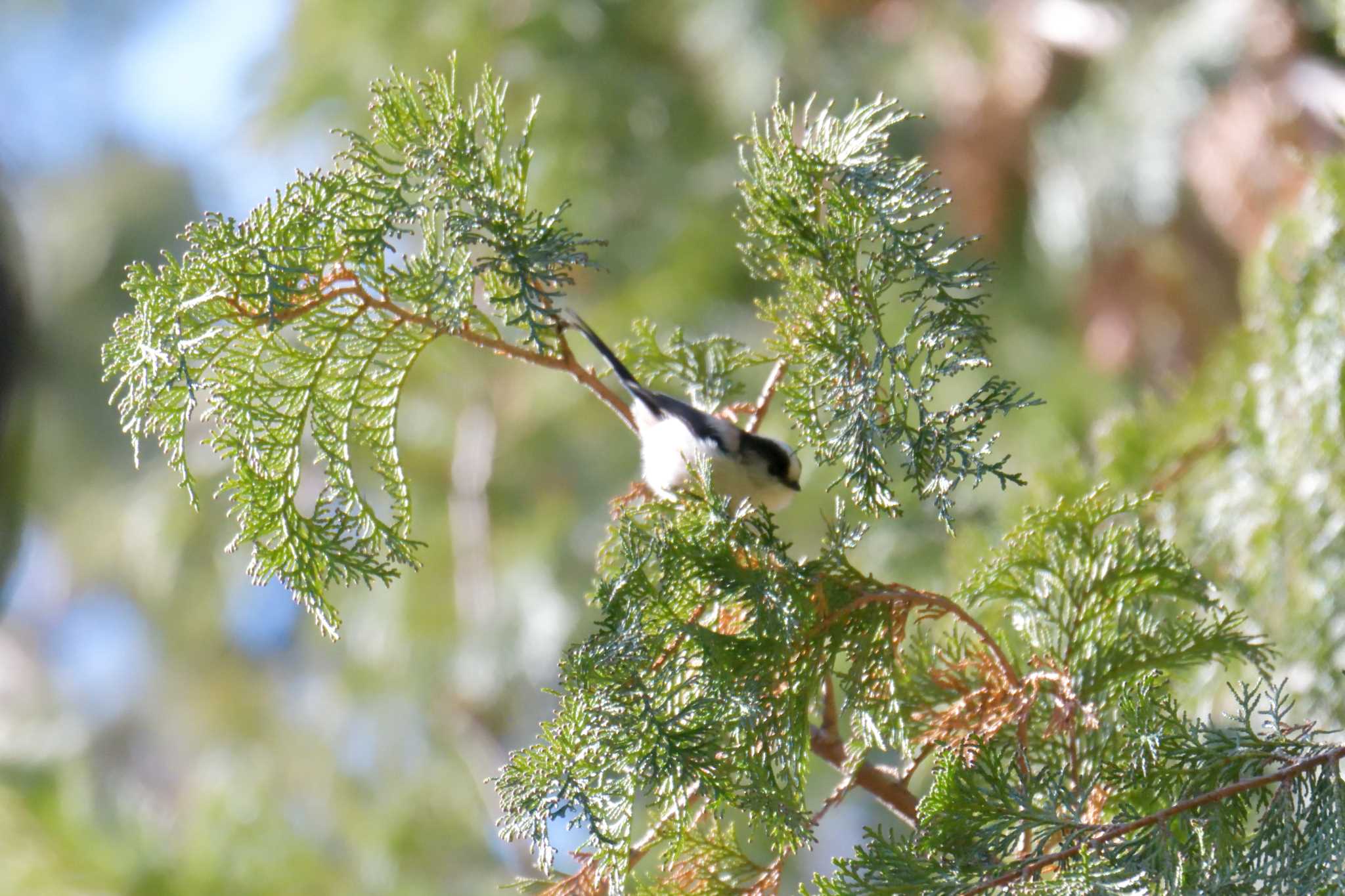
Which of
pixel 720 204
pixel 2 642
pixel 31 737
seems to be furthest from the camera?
pixel 2 642

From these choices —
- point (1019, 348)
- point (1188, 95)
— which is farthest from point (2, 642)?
point (1188, 95)

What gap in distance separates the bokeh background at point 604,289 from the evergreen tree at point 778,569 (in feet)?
3.07

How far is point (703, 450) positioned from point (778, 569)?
0.53 m

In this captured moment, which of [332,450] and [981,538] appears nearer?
[332,450]

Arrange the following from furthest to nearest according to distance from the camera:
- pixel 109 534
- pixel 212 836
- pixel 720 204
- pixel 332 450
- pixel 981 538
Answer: pixel 109 534, pixel 720 204, pixel 212 836, pixel 981 538, pixel 332 450

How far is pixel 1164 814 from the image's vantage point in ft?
2.85

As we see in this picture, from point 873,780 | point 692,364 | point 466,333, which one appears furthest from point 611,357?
point 873,780

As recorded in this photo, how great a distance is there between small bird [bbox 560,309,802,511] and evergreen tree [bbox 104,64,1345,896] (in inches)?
10.0

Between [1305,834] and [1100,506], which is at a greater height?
[1100,506]

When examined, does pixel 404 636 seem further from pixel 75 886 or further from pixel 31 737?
pixel 75 886

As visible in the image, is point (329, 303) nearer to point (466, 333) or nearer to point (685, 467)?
point (466, 333)

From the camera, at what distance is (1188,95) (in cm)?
257

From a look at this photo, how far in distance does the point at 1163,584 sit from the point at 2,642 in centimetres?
834

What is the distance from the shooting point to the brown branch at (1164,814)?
2.78 ft
